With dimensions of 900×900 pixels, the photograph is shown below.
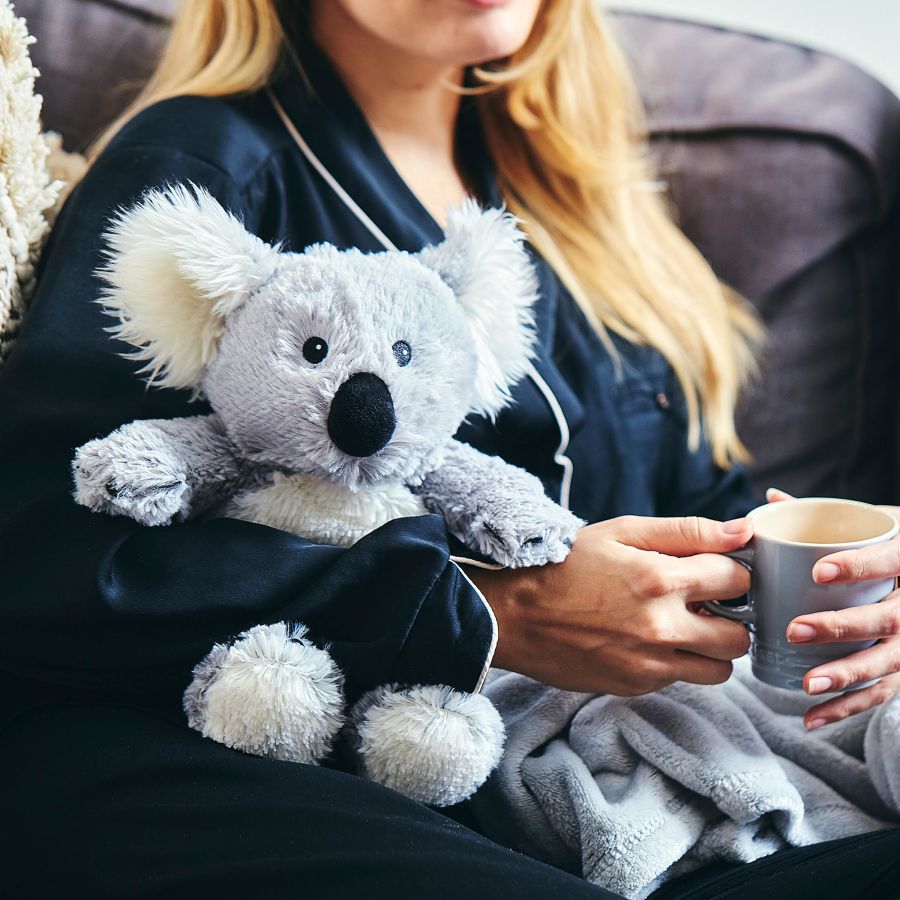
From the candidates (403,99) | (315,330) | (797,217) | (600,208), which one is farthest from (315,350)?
(797,217)

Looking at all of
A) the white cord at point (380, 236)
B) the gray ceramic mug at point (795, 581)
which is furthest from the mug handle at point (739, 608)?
the white cord at point (380, 236)

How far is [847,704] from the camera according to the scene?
74 centimetres

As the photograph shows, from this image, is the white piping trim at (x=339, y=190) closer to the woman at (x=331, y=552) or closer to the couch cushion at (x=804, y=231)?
the woman at (x=331, y=552)

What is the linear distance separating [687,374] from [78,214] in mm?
587

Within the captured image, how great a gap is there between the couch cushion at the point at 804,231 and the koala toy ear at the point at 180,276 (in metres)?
0.66

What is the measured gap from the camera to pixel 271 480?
708mm

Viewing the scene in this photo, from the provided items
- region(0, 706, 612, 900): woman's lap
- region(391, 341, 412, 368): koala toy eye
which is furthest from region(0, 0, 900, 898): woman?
region(391, 341, 412, 368): koala toy eye

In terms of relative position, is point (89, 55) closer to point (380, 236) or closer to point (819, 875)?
point (380, 236)

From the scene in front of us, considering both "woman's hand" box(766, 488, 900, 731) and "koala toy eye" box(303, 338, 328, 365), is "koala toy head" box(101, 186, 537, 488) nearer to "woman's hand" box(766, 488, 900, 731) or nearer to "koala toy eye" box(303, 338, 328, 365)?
"koala toy eye" box(303, 338, 328, 365)

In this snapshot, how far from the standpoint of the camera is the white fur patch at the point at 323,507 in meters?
0.69

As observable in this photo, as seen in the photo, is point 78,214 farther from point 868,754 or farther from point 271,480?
point 868,754

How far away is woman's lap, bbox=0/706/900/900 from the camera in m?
0.58

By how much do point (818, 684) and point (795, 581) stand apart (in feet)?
0.24

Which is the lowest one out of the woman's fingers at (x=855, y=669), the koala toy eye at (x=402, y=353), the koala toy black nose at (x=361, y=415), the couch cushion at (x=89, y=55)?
the woman's fingers at (x=855, y=669)
